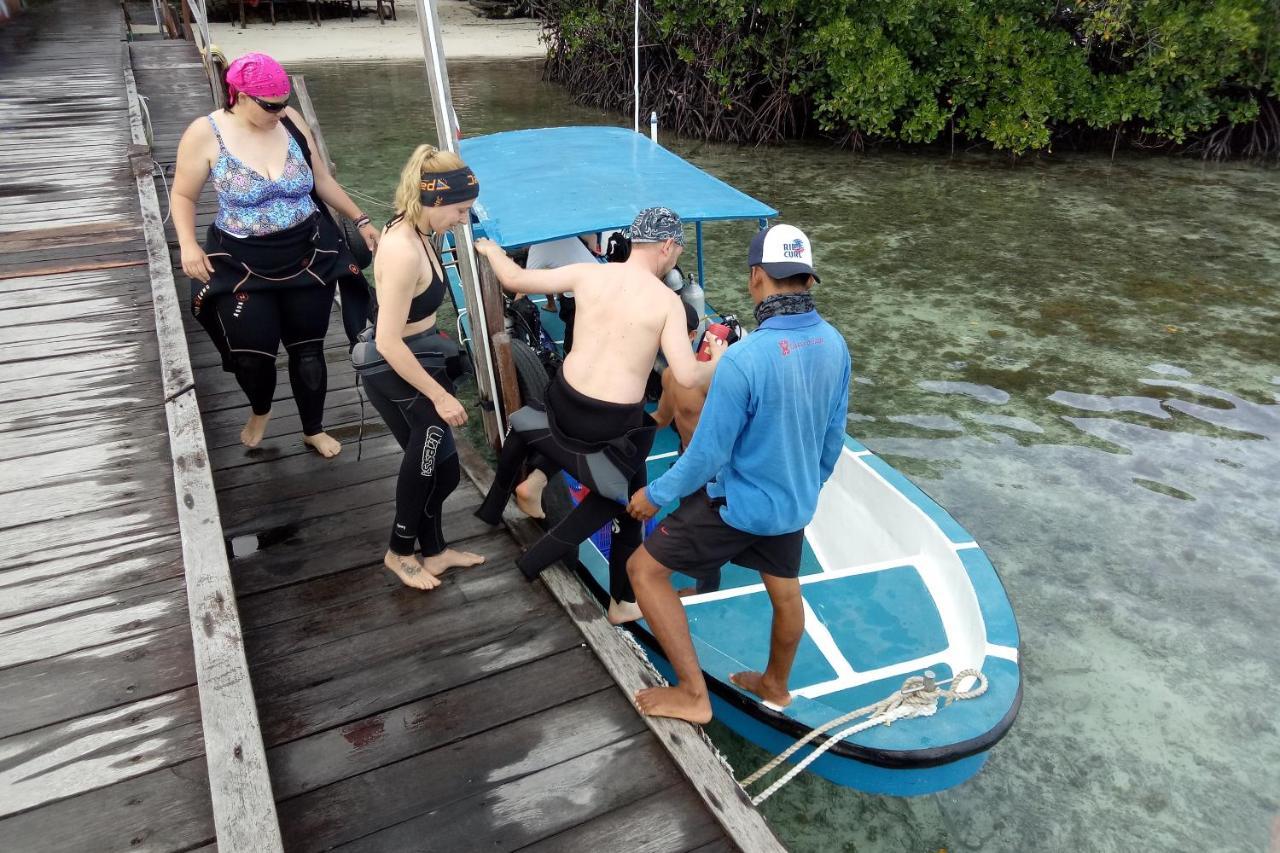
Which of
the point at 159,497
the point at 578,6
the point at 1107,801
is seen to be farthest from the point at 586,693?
the point at 578,6

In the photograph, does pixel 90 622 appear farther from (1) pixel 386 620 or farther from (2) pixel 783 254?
(2) pixel 783 254

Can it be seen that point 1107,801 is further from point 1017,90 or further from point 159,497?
point 1017,90

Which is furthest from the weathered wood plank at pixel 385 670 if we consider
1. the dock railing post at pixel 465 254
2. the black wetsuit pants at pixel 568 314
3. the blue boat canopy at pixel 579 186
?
the black wetsuit pants at pixel 568 314

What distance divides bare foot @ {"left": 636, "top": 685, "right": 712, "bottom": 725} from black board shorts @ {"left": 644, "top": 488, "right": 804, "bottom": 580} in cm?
49

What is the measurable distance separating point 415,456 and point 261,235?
1.47 meters

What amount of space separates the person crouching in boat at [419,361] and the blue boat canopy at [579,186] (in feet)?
5.47

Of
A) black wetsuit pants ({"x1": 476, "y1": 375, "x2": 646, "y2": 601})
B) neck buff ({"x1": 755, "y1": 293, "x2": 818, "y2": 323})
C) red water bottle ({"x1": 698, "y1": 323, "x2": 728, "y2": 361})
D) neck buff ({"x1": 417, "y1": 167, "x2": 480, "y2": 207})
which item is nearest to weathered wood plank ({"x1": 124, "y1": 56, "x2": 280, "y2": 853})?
black wetsuit pants ({"x1": 476, "y1": 375, "x2": 646, "y2": 601})

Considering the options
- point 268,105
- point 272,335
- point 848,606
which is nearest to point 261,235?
point 272,335

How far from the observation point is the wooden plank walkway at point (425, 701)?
9.14 feet

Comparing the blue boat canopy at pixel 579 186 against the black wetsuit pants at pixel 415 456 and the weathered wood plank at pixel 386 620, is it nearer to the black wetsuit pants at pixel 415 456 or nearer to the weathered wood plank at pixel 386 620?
the black wetsuit pants at pixel 415 456

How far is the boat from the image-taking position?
363cm

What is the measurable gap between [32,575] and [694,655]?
2.76m

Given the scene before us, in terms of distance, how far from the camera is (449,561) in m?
3.88

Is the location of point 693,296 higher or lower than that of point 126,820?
higher
